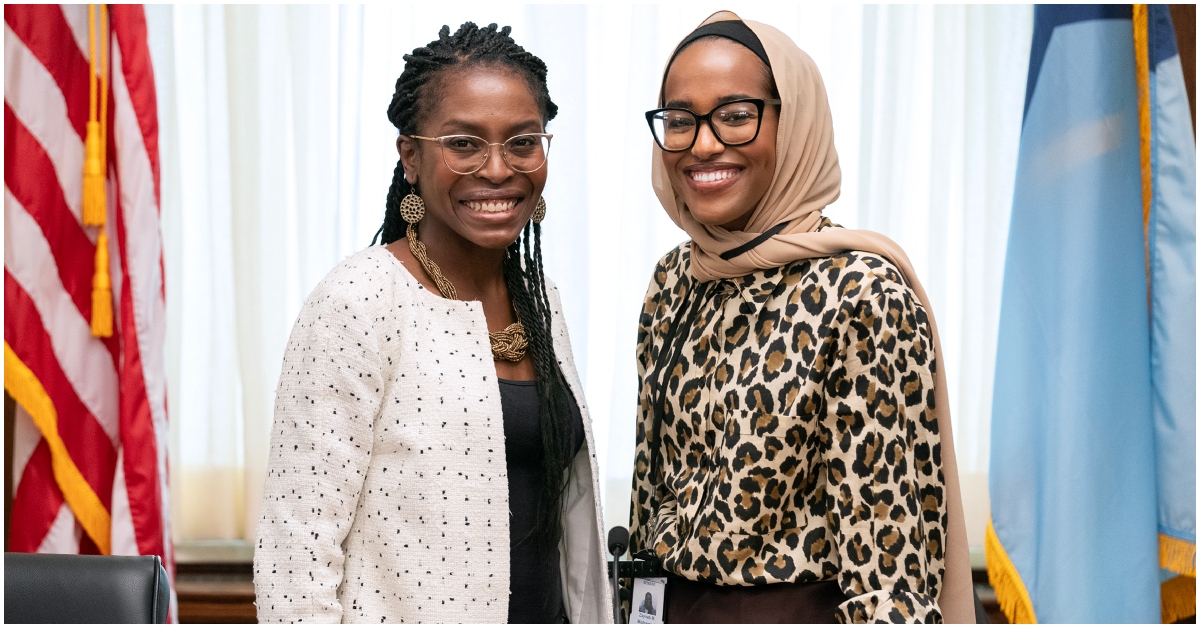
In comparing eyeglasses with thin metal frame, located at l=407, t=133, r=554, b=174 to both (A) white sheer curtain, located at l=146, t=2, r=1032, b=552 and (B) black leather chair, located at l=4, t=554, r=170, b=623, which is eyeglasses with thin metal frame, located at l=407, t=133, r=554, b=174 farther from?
(A) white sheer curtain, located at l=146, t=2, r=1032, b=552

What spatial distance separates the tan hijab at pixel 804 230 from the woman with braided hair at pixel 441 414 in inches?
12.0

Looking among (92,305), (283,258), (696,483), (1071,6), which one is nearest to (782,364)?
(696,483)

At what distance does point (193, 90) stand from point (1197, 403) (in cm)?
247

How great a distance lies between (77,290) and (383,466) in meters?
1.43

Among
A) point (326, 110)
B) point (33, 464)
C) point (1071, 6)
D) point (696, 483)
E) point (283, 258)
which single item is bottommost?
point (33, 464)

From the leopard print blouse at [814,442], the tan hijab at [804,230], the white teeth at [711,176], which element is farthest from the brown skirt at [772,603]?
the white teeth at [711,176]

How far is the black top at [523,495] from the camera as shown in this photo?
54.0 inches

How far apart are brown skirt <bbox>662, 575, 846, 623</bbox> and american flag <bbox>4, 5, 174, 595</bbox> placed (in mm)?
1532

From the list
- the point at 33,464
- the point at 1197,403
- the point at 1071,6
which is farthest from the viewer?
the point at 33,464

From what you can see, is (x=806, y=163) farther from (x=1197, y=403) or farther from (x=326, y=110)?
(x=326, y=110)

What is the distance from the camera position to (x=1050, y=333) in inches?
85.4

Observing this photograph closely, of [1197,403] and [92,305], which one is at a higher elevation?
[92,305]

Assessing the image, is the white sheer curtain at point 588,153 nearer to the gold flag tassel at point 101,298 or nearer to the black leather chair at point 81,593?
the gold flag tassel at point 101,298

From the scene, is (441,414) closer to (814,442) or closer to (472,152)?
(472,152)
